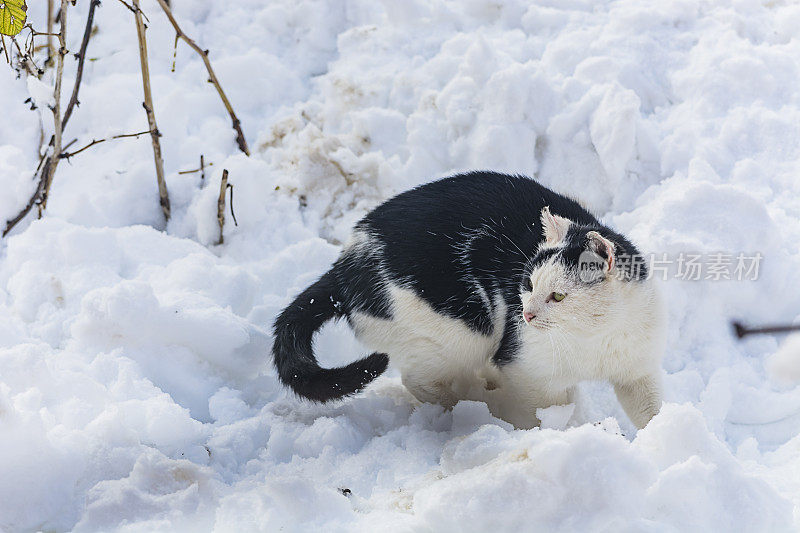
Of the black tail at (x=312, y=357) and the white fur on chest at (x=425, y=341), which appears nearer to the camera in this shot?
the black tail at (x=312, y=357)

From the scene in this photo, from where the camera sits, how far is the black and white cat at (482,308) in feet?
7.47

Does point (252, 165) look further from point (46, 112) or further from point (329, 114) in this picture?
point (46, 112)

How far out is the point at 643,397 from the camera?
2447mm

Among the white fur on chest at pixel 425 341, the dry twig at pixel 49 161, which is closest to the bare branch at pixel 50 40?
the dry twig at pixel 49 161

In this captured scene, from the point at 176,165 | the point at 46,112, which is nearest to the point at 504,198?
the point at 176,165

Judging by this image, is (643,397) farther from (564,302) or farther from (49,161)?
(49,161)

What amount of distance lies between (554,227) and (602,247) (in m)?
0.22

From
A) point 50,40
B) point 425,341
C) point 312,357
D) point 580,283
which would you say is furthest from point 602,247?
point 50,40

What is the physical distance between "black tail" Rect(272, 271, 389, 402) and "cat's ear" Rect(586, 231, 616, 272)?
2.53 feet

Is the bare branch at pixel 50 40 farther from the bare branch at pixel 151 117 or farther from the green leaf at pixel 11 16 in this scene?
the green leaf at pixel 11 16

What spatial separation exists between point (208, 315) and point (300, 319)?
0.36 m

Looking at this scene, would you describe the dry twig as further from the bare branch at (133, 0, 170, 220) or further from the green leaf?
the green leaf

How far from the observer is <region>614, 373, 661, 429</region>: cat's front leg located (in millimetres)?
2432

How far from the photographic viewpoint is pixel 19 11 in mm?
1979
